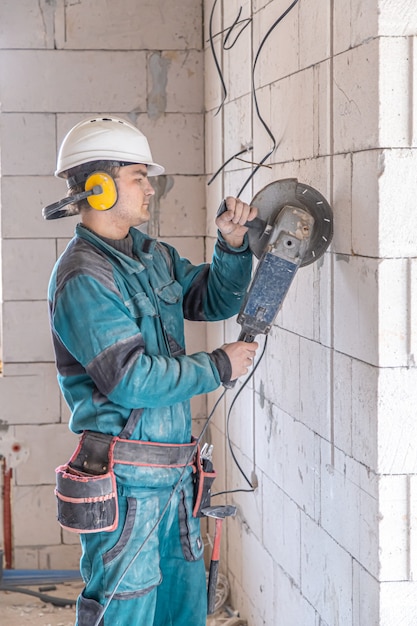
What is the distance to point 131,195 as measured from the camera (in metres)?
2.50

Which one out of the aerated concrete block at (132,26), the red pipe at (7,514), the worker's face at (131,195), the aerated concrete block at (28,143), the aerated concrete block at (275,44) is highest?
the aerated concrete block at (132,26)

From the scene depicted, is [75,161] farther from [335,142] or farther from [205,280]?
[335,142]

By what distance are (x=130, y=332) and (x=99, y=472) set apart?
0.41 m

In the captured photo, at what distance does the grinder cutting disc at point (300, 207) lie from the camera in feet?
7.66

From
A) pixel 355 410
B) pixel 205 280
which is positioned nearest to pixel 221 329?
pixel 205 280

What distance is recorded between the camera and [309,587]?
8.74 ft

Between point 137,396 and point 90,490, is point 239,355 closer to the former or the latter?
point 137,396

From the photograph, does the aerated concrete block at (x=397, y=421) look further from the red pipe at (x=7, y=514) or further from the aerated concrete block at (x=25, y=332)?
the red pipe at (x=7, y=514)

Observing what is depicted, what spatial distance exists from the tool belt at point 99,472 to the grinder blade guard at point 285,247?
1.33 feet

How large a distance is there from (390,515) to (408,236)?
2.12 ft

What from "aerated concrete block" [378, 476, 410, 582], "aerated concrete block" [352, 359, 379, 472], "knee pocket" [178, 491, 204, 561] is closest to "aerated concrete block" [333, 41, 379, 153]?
"aerated concrete block" [352, 359, 379, 472]

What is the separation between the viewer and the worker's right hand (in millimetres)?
2370

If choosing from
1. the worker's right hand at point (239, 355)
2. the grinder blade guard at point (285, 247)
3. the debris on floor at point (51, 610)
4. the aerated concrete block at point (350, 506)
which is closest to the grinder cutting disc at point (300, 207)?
the grinder blade guard at point (285, 247)

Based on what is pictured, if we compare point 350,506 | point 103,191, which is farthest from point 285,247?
point 350,506
